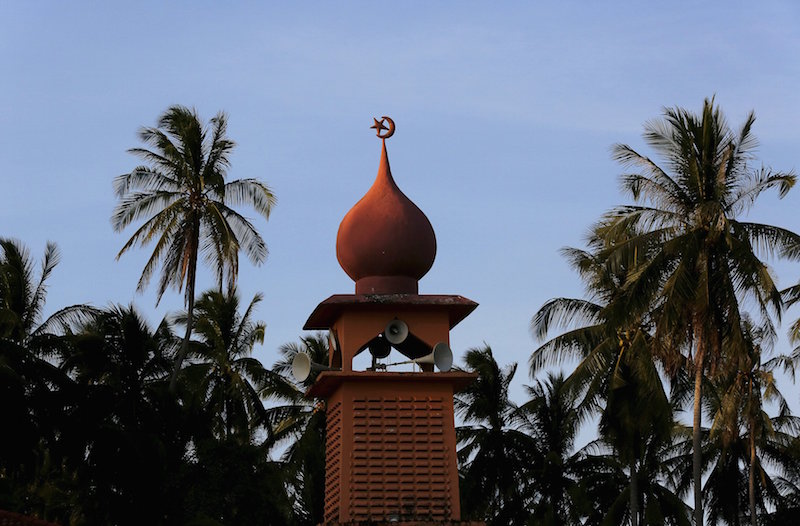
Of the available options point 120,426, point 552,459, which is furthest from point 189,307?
point 552,459

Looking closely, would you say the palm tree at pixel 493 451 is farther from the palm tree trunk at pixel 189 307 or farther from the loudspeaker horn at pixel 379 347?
the loudspeaker horn at pixel 379 347

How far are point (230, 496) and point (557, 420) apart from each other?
14.1m

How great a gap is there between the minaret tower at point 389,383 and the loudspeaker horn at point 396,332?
0.5 inches

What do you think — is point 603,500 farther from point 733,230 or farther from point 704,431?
point 733,230

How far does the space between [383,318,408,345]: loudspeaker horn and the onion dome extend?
57cm

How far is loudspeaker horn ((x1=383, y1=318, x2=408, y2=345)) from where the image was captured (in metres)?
18.9

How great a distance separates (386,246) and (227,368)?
1787 centimetres

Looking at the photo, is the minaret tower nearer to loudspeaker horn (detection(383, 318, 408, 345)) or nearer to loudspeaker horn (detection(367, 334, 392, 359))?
loudspeaker horn (detection(383, 318, 408, 345))

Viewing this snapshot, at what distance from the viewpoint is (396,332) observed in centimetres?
1898

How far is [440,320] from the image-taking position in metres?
19.3

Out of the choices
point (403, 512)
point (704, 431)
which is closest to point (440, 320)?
point (403, 512)

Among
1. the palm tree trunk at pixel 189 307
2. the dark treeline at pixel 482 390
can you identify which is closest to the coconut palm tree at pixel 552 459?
the dark treeline at pixel 482 390

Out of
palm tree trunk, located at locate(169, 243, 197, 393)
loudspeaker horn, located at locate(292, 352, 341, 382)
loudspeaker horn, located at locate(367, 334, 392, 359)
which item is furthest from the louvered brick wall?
palm tree trunk, located at locate(169, 243, 197, 393)

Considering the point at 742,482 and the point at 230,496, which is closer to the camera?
the point at 230,496
